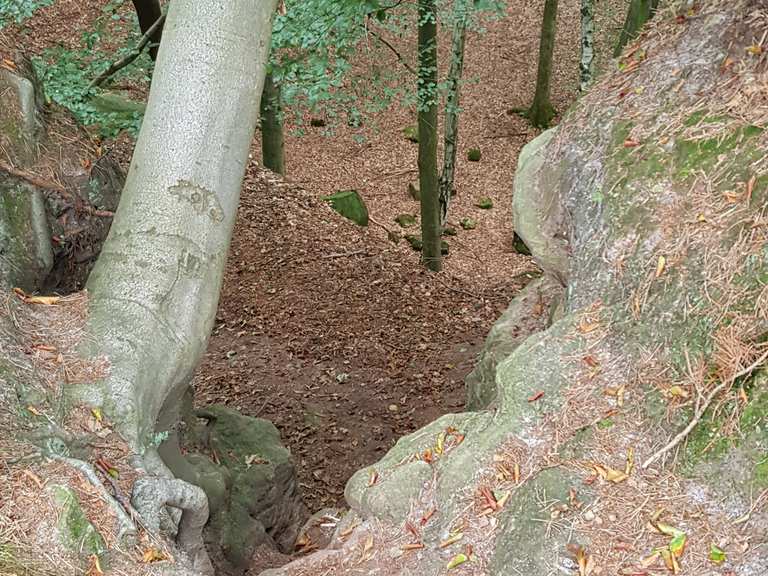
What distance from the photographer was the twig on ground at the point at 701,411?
2953mm

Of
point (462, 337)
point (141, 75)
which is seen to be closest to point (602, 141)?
point (462, 337)

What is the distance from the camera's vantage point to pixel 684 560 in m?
2.71

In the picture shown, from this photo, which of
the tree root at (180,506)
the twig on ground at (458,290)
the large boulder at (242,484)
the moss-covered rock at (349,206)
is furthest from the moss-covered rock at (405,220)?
the tree root at (180,506)

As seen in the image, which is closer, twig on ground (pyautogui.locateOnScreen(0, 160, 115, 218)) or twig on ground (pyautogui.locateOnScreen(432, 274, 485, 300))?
twig on ground (pyautogui.locateOnScreen(0, 160, 115, 218))

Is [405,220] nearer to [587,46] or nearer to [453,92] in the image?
[453,92]

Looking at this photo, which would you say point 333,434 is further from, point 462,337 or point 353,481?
point 353,481

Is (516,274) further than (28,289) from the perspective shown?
Yes

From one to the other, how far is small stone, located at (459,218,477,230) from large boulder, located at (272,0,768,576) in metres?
9.03

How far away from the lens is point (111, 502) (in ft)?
9.84

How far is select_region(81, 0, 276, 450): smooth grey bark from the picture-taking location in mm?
3586

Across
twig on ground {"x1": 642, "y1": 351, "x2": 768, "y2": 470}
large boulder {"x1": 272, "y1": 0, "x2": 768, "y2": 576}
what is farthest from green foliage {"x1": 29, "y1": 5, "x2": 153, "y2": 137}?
twig on ground {"x1": 642, "y1": 351, "x2": 768, "y2": 470}

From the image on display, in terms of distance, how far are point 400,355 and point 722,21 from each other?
5.35 m

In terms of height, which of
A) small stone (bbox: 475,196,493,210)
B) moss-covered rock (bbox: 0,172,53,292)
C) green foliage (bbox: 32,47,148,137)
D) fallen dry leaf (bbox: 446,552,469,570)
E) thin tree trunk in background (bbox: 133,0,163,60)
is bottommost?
fallen dry leaf (bbox: 446,552,469,570)

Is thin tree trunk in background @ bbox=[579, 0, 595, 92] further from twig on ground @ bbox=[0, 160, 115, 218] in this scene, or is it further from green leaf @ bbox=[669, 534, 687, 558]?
green leaf @ bbox=[669, 534, 687, 558]
